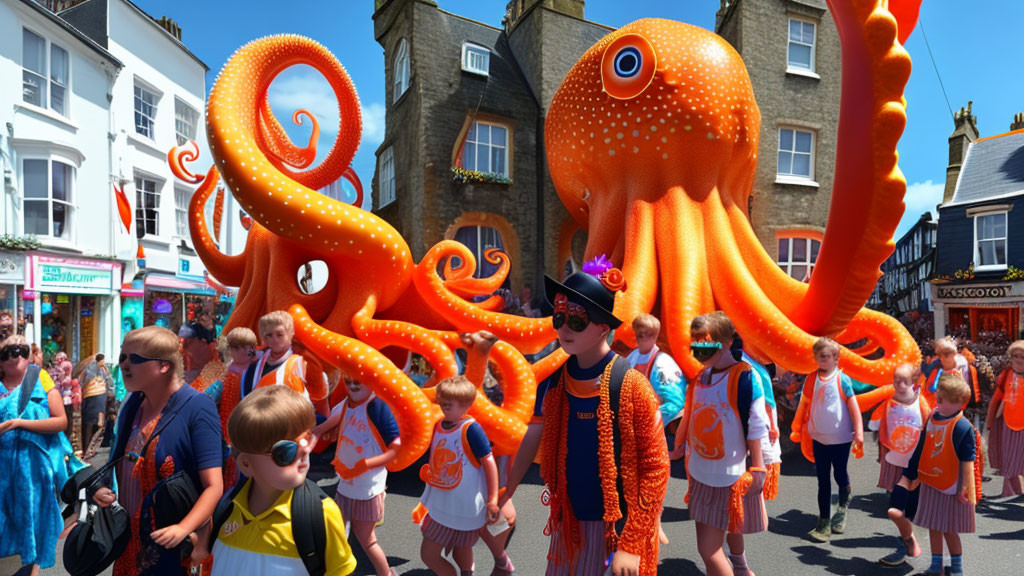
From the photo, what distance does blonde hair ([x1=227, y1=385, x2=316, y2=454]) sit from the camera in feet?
5.25

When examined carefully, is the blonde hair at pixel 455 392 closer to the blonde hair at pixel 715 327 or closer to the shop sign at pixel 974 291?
the blonde hair at pixel 715 327

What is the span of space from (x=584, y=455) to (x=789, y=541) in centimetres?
268

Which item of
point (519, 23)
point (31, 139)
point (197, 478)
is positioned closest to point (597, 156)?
point (197, 478)

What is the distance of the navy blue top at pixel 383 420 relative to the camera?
337 centimetres

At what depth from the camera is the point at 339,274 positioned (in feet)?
18.3

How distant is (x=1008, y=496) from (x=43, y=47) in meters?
15.7

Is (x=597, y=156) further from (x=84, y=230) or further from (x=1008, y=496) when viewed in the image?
(x=84, y=230)

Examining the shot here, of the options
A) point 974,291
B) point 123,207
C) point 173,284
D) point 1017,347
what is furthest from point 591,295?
point 974,291

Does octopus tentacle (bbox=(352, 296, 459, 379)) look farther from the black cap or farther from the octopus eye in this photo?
the octopus eye

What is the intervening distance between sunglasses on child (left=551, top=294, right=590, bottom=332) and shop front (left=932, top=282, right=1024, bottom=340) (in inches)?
610

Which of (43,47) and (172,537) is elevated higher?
(43,47)

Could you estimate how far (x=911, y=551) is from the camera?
3684mm

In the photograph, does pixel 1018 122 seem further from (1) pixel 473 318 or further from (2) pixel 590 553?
(2) pixel 590 553

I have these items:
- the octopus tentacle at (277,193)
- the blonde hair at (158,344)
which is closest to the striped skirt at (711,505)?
the blonde hair at (158,344)
